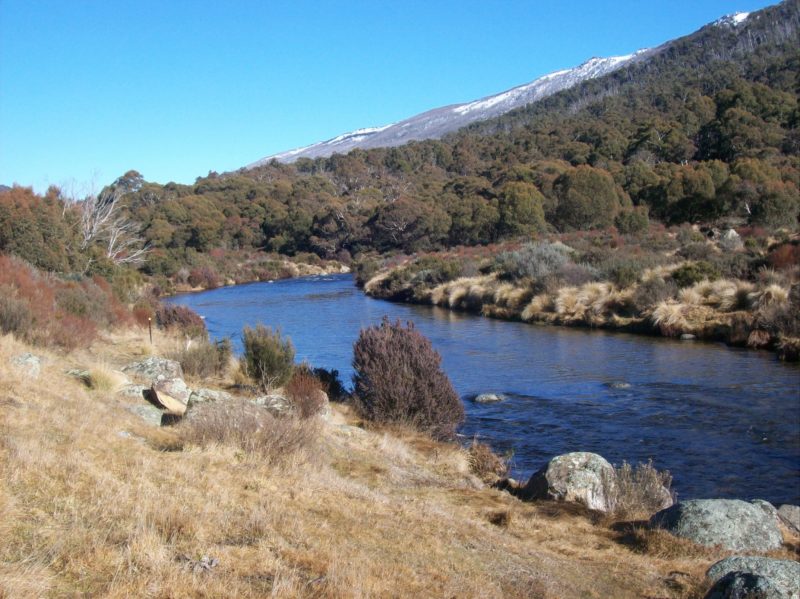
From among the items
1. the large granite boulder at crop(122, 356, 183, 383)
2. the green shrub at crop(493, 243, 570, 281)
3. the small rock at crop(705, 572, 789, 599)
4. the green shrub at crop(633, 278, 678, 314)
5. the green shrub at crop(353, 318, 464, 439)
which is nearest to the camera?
the small rock at crop(705, 572, 789, 599)

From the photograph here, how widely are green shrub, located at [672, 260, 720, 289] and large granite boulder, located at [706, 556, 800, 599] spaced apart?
21535 millimetres

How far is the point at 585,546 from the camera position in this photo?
7297 millimetres

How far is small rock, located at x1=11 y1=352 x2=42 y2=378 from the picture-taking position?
10695 millimetres

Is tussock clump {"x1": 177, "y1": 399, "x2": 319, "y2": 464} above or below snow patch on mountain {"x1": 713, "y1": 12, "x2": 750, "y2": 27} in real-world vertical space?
below

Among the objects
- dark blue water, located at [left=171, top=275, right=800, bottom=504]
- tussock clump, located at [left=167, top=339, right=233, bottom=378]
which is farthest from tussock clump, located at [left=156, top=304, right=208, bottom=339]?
tussock clump, located at [left=167, top=339, right=233, bottom=378]

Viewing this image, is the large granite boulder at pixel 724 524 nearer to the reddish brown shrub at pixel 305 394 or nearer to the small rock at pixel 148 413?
the reddish brown shrub at pixel 305 394

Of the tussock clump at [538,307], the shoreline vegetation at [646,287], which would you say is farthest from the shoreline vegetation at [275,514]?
the tussock clump at [538,307]

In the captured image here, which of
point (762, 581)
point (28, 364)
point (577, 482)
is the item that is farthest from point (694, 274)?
point (762, 581)

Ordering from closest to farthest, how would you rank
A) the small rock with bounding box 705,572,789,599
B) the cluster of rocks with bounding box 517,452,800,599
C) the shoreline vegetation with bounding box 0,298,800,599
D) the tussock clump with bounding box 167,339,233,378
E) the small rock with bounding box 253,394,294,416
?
the shoreline vegetation with bounding box 0,298,800,599 → the small rock with bounding box 705,572,789,599 → the cluster of rocks with bounding box 517,452,800,599 → the small rock with bounding box 253,394,294,416 → the tussock clump with bounding box 167,339,233,378

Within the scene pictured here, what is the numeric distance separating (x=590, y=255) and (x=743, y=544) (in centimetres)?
2878

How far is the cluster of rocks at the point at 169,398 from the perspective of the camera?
10305mm

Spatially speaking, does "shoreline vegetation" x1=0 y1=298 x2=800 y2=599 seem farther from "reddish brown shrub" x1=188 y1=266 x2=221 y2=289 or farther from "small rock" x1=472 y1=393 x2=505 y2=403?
"reddish brown shrub" x1=188 y1=266 x2=221 y2=289

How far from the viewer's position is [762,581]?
5160 millimetres

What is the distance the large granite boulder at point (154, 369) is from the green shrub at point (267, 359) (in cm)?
142
